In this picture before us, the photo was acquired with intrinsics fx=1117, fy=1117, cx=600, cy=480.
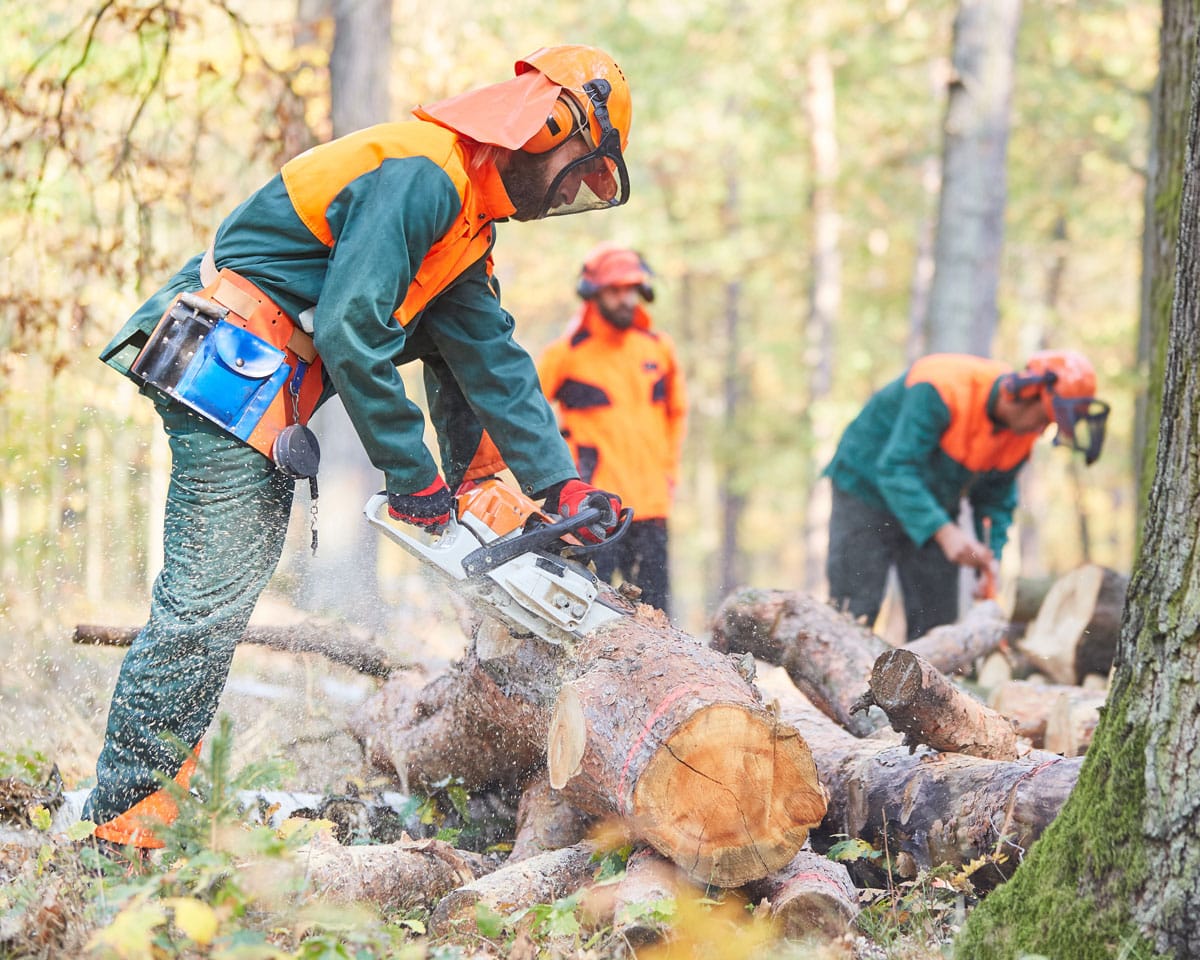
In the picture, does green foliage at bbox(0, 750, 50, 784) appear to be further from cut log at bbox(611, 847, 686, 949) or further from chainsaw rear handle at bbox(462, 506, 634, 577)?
cut log at bbox(611, 847, 686, 949)

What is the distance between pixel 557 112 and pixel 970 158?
19.1ft

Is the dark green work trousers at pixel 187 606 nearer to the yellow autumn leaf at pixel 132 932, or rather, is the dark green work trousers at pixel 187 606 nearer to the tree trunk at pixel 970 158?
the yellow autumn leaf at pixel 132 932

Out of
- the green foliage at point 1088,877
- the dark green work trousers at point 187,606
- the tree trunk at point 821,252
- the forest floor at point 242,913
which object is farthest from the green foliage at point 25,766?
the tree trunk at point 821,252

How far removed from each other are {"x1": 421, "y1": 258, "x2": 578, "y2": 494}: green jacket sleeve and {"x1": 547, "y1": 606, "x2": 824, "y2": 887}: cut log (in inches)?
35.7

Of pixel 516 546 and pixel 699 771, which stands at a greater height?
pixel 516 546

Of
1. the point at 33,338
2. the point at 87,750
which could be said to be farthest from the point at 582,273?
the point at 87,750

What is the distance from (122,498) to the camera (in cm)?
1390

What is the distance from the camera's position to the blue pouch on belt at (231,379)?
9.59 feet

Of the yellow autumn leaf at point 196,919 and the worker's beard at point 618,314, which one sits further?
the worker's beard at point 618,314

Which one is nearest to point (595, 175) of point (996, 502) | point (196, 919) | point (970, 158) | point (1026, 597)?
point (196, 919)

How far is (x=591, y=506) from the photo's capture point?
317cm

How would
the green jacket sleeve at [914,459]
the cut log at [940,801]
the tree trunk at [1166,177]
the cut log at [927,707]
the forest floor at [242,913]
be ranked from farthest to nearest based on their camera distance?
the green jacket sleeve at [914,459] → the tree trunk at [1166,177] → the cut log at [927,707] → the cut log at [940,801] → the forest floor at [242,913]

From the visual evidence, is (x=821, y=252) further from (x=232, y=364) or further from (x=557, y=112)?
(x=232, y=364)

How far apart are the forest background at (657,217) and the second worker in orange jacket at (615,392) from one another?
2.95ft
